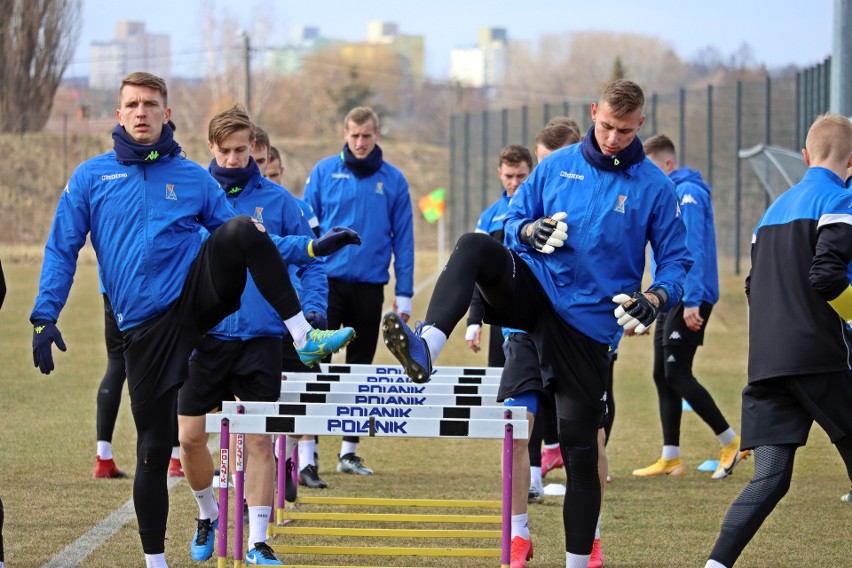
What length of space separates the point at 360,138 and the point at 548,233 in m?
4.42

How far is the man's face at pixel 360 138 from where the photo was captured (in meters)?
9.48

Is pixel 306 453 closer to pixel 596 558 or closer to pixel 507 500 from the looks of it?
pixel 596 558

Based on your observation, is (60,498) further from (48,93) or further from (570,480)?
(48,93)

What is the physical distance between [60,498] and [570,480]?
3625mm

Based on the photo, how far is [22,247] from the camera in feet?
136

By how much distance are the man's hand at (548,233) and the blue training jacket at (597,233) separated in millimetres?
178

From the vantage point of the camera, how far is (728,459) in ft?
30.2

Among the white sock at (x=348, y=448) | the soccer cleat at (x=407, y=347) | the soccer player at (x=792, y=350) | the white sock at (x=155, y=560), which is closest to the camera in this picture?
the soccer cleat at (x=407, y=347)

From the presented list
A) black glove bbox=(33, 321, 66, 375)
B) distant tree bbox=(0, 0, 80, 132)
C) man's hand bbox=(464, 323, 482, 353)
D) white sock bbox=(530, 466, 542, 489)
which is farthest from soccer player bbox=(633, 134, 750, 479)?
distant tree bbox=(0, 0, 80, 132)

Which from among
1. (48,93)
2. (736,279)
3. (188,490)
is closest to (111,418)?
(188,490)

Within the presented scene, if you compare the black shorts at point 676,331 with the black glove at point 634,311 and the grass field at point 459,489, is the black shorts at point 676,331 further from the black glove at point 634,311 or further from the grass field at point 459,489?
the black glove at point 634,311

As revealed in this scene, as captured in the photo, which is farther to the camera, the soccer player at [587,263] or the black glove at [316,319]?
the black glove at [316,319]

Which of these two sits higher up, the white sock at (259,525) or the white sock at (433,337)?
the white sock at (433,337)

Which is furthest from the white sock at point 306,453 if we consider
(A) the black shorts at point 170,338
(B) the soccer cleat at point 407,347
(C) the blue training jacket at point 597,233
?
(B) the soccer cleat at point 407,347
